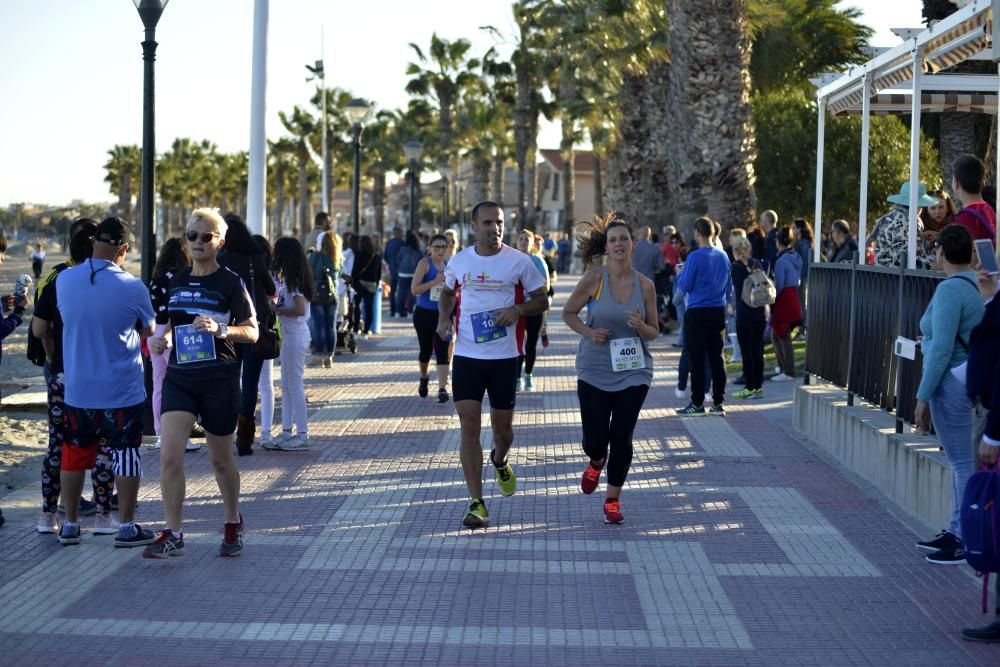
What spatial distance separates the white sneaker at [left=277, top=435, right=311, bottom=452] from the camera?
11.2 metres

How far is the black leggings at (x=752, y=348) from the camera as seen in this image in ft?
47.8

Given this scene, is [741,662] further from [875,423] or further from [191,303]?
[875,423]

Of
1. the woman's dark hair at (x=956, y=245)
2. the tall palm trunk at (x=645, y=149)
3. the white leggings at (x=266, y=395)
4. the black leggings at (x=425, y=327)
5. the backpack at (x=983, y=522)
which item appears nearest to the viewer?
the backpack at (x=983, y=522)

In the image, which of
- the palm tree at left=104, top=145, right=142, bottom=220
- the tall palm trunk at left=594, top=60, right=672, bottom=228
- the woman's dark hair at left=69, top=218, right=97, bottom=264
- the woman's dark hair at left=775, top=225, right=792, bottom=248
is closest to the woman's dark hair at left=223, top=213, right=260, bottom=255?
the woman's dark hair at left=69, top=218, right=97, bottom=264

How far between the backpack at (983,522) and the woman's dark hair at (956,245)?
134cm

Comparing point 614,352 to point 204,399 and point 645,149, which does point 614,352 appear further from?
point 645,149

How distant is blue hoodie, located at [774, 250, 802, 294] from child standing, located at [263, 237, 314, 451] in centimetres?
644

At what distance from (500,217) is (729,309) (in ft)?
30.6

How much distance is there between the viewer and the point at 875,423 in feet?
32.4

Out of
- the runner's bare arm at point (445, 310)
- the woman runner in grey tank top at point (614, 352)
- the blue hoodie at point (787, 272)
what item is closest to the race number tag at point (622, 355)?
the woman runner in grey tank top at point (614, 352)

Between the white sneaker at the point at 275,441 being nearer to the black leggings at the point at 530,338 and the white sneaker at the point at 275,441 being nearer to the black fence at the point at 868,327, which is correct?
the black leggings at the point at 530,338

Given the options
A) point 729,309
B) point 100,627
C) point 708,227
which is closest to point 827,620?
point 100,627

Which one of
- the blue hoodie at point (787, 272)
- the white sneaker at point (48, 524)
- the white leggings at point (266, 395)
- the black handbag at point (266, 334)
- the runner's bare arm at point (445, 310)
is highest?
the blue hoodie at point (787, 272)

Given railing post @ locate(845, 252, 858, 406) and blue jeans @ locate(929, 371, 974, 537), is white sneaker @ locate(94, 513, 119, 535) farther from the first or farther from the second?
railing post @ locate(845, 252, 858, 406)
